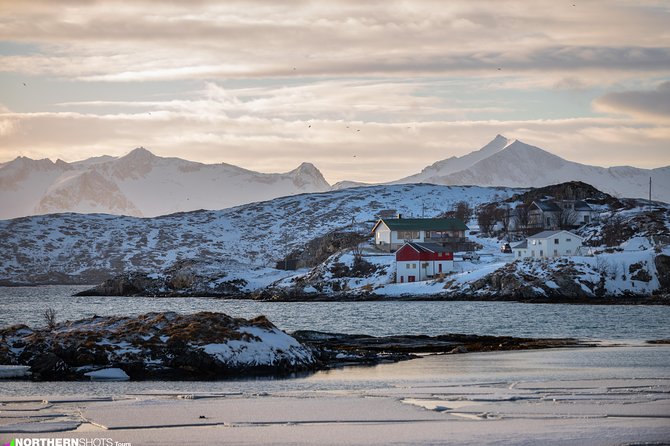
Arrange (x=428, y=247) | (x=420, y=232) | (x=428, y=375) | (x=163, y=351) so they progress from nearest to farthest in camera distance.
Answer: (x=428, y=375), (x=163, y=351), (x=428, y=247), (x=420, y=232)

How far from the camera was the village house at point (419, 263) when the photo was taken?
5290 inches

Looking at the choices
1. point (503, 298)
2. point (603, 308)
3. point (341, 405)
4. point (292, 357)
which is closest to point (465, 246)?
point (503, 298)

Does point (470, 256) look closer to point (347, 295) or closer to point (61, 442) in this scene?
point (347, 295)

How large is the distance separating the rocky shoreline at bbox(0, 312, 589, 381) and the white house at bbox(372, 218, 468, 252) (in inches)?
4541

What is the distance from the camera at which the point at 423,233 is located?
160000 millimetres

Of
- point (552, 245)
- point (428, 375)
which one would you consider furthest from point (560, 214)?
point (428, 375)

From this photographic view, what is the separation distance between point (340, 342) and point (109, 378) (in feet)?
57.8

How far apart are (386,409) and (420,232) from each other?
132333 mm

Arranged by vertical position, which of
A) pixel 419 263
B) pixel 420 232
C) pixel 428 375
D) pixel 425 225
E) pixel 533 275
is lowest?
pixel 428 375

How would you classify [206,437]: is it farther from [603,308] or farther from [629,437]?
[603,308]

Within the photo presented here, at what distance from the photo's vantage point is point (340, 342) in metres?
52.6

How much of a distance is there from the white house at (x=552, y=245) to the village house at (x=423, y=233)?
23578 millimetres

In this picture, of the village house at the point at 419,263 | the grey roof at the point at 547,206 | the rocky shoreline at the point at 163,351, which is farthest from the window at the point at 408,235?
the rocky shoreline at the point at 163,351

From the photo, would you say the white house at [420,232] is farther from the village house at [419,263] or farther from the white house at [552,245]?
the white house at [552,245]
